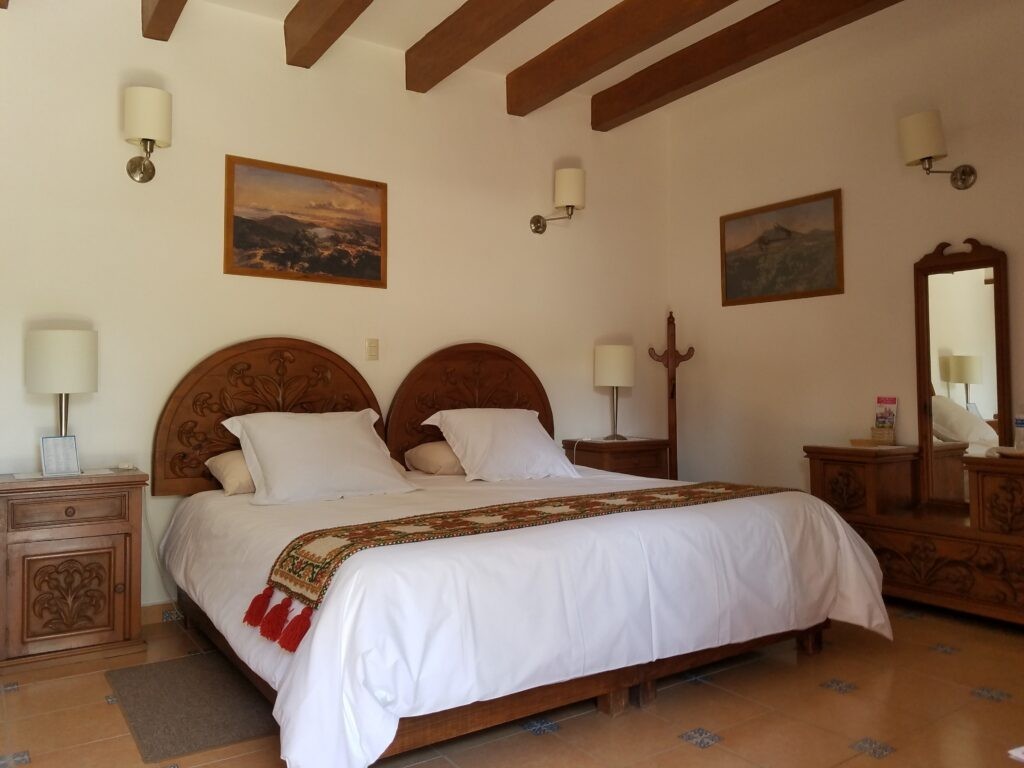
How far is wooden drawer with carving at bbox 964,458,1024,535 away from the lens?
3.26 metres

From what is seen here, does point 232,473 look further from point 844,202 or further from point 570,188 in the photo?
point 844,202

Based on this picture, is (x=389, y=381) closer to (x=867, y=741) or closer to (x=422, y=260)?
(x=422, y=260)

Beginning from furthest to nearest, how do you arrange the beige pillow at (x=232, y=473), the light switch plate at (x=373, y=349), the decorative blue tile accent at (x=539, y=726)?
the light switch plate at (x=373, y=349), the beige pillow at (x=232, y=473), the decorative blue tile accent at (x=539, y=726)

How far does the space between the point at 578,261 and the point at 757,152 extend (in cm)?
126

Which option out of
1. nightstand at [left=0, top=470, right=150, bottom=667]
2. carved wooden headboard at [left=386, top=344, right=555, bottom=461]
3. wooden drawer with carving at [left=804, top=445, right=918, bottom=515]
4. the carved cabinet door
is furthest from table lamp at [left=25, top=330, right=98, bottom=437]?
wooden drawer with carving at [left=804, top=445, right=918, bottom=515]

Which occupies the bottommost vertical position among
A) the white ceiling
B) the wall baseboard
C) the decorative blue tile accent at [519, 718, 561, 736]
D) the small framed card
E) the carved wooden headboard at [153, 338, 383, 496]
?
the decorative blue tile accent at [519, 718, 561, 736]

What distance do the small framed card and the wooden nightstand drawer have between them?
135 mm

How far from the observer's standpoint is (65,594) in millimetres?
2936

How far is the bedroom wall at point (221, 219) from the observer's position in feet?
10.7

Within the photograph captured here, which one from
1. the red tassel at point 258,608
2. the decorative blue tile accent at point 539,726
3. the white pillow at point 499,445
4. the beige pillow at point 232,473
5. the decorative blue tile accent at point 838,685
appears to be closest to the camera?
the red tassel at point 258,608

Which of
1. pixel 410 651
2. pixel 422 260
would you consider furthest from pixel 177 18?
pixel 410 651

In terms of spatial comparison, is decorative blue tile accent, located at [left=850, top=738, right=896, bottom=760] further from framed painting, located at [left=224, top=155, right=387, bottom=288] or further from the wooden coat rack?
framed painting, located at [left=224, top=155, right=387, bottom=288]

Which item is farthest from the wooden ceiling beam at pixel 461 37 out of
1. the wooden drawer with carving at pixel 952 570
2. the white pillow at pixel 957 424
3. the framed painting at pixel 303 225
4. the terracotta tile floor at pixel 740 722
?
the wooden drawer with carving at pixel 952 570

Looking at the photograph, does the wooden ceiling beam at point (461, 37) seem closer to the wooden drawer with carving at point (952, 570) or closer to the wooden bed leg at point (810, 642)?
the wooden bed leg at point (810, 642)
